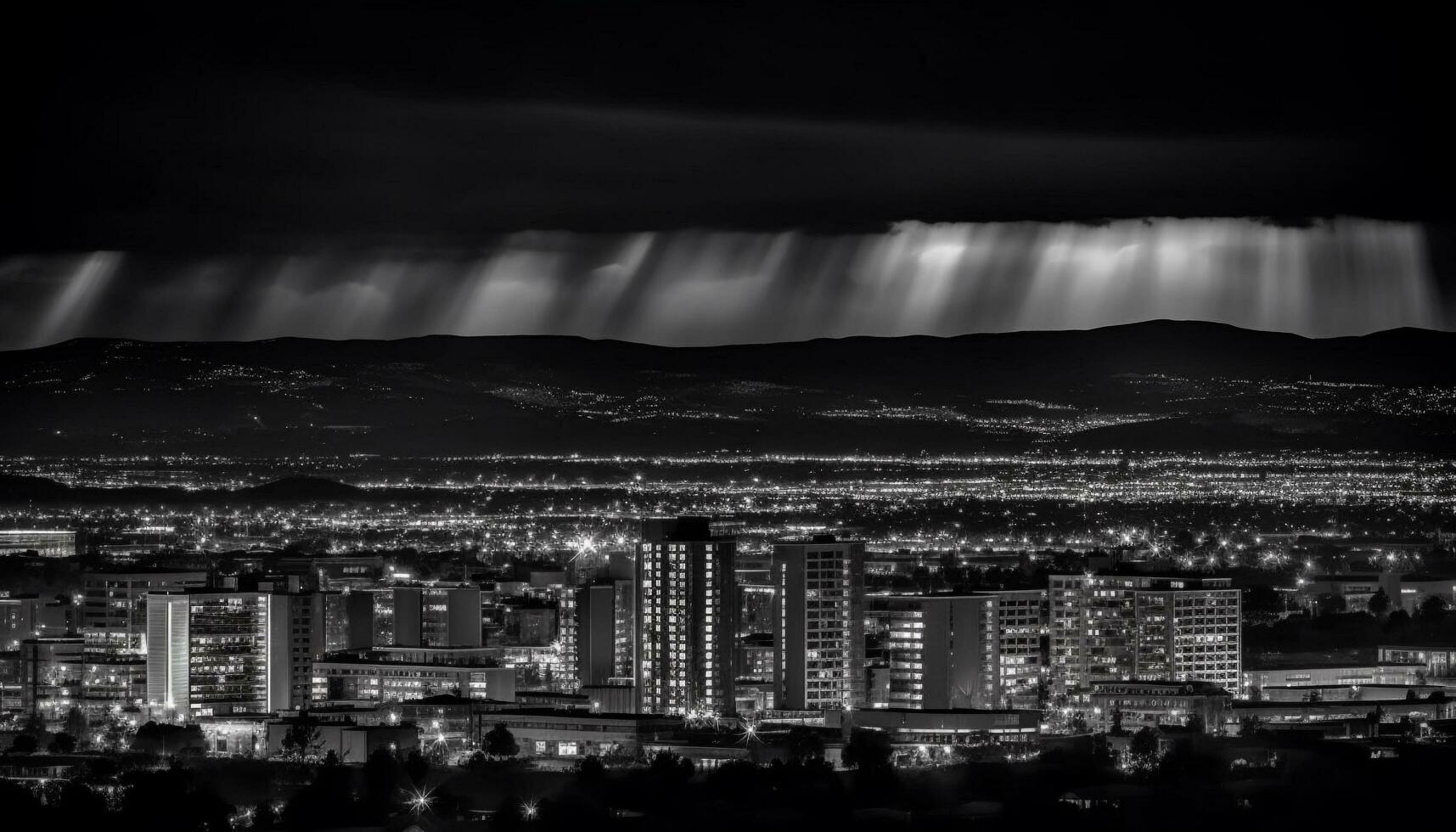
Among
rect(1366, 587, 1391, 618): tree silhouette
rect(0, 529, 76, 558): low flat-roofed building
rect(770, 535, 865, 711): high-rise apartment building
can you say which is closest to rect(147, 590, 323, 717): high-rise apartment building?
rect(770, 535, 865, 711): high-rise apartment building

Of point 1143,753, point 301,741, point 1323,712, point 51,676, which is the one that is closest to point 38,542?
point 51,676

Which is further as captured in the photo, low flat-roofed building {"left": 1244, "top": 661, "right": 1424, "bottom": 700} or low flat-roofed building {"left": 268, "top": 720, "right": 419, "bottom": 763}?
low flat-roofed building {"left": 1244, "top": 661, "right": 1424, "bottom": 700}

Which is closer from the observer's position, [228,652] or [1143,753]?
[1143,753]

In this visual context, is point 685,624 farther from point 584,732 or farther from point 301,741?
point 301,741

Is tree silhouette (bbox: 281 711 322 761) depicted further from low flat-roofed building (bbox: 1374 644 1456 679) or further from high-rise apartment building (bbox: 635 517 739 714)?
low flat-roofed building (bbox: 1374 644 1456 679)

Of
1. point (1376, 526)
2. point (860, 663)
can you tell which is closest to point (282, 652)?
point (860, 663)

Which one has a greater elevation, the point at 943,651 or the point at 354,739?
the point at 943,651

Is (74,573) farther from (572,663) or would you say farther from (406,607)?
(572,663)
